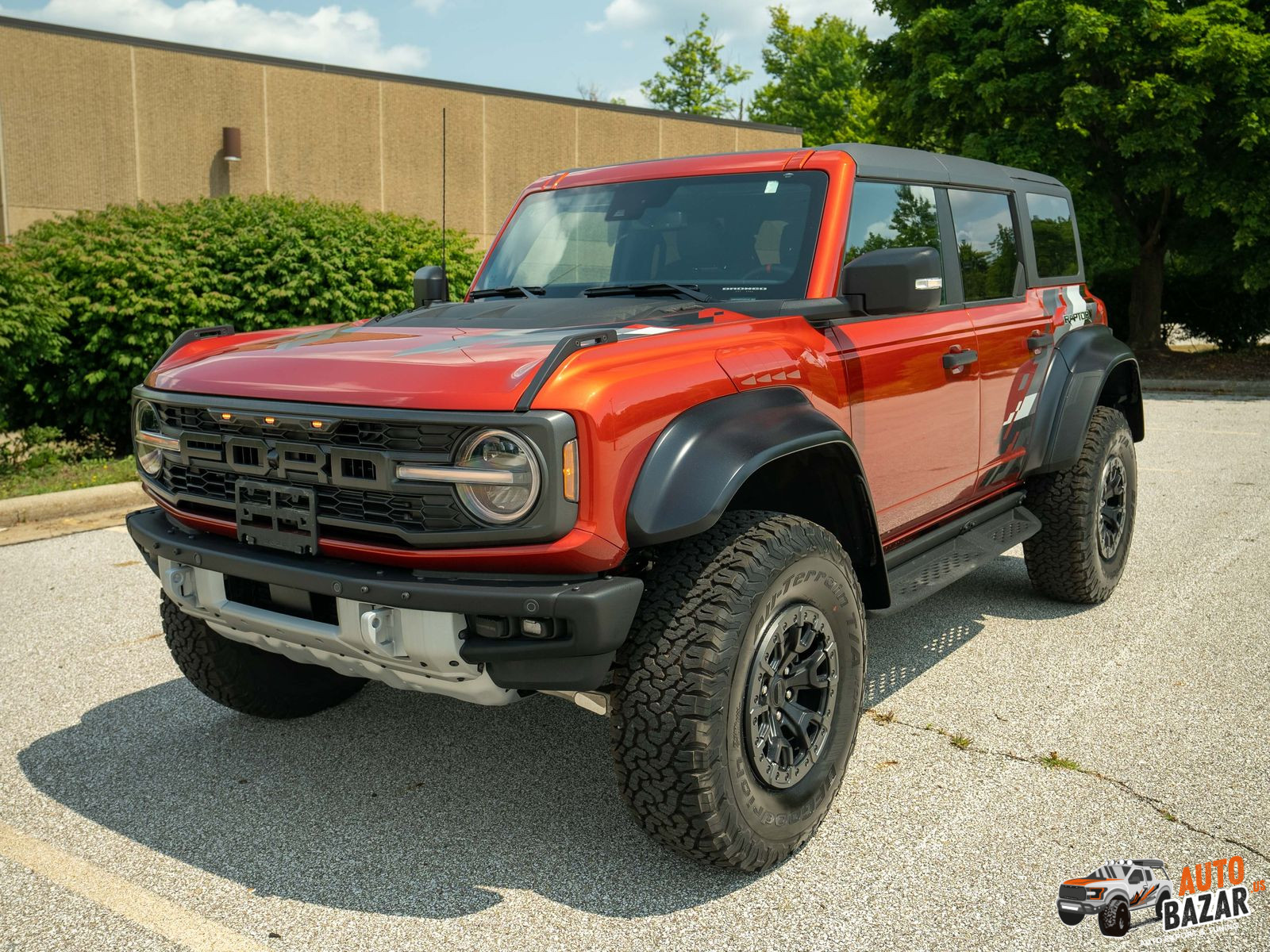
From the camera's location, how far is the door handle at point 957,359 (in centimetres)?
418

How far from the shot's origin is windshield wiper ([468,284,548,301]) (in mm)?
4234

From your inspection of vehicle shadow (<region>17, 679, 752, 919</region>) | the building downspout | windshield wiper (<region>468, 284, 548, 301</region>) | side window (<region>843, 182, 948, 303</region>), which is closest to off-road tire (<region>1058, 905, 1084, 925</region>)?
vehicle shadow (<region>17, 679, 752, 919</region>)

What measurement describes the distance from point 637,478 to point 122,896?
1742 mm

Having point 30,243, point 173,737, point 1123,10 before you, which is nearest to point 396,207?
point 30,243

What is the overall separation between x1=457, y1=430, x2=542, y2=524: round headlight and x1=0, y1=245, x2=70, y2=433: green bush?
6585 mm

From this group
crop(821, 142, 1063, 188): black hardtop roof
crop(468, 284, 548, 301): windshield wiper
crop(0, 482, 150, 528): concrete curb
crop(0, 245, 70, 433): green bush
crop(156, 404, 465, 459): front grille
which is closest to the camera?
crop(156, 404, 465, 459): front grille

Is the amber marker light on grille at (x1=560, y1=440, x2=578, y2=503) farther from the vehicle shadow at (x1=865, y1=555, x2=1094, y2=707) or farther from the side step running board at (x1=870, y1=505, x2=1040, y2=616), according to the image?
the vehicle shadow at (x1=865, y1=555, x2=1094, y2=707)

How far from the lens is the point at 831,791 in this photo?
3.18 metres

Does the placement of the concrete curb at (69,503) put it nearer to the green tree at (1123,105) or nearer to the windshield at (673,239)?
the windshield at (673,239)

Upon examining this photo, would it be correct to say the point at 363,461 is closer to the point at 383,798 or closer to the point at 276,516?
the point at 276,516

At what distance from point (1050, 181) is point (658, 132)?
16461 mm

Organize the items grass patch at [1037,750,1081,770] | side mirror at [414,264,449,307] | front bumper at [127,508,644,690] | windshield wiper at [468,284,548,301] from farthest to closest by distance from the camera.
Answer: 1. side mirror at [414,264,449,307]
2. windshield wiper at [468,284,548,301]
3. grass patch at [1037,750,1081,770]
4. front bumper at [127,508,644,690]

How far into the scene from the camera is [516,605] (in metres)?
2.57

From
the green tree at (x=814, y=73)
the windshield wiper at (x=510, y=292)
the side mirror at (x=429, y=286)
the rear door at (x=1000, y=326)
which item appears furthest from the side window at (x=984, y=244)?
the green tree at (x=814, y=73)
